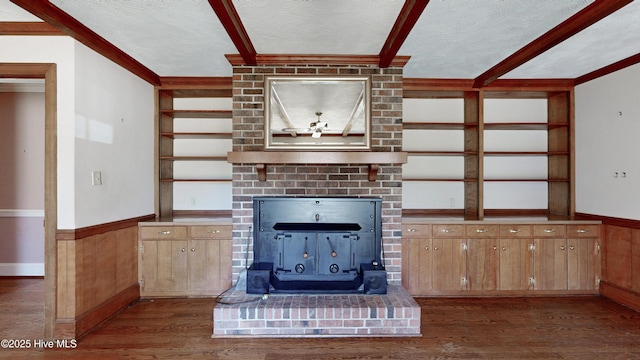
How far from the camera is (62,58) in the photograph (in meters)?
2.56

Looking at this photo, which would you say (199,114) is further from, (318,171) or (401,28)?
(401,28)

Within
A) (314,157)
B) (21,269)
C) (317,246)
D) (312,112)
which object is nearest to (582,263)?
(317,246)

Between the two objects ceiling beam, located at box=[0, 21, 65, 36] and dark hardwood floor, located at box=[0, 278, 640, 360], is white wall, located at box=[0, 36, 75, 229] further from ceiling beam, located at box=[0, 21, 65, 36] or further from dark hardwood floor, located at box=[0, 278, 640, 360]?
dark hardwood floor, located at box=[0, 278, 640, 360]

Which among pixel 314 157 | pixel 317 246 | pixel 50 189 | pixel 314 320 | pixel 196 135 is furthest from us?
pixel 196 135

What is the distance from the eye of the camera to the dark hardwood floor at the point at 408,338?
238 centimetres

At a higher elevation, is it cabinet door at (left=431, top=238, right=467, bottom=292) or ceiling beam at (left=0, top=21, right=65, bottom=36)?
ceiling beam at (left=0, top=21, right=65, bottom=36)

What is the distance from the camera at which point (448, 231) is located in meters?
3.50

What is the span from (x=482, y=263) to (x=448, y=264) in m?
0.35

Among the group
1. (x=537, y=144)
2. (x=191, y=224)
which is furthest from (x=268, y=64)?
(x=537, y=144)

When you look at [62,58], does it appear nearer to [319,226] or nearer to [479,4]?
[319,226]

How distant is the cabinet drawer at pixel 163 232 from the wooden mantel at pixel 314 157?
3.45 feet

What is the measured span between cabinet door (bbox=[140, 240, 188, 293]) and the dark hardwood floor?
16cm

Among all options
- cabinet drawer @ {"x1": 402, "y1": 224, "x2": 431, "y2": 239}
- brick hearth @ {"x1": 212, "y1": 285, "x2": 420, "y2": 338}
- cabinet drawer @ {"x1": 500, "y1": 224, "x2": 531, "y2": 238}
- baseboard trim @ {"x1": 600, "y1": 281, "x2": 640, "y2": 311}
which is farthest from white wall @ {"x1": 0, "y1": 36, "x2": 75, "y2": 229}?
baseboard trim @ {"x1": 600, "y1": 281, "x2": 640, "y2": 311}

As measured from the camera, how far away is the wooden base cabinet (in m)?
3.49
